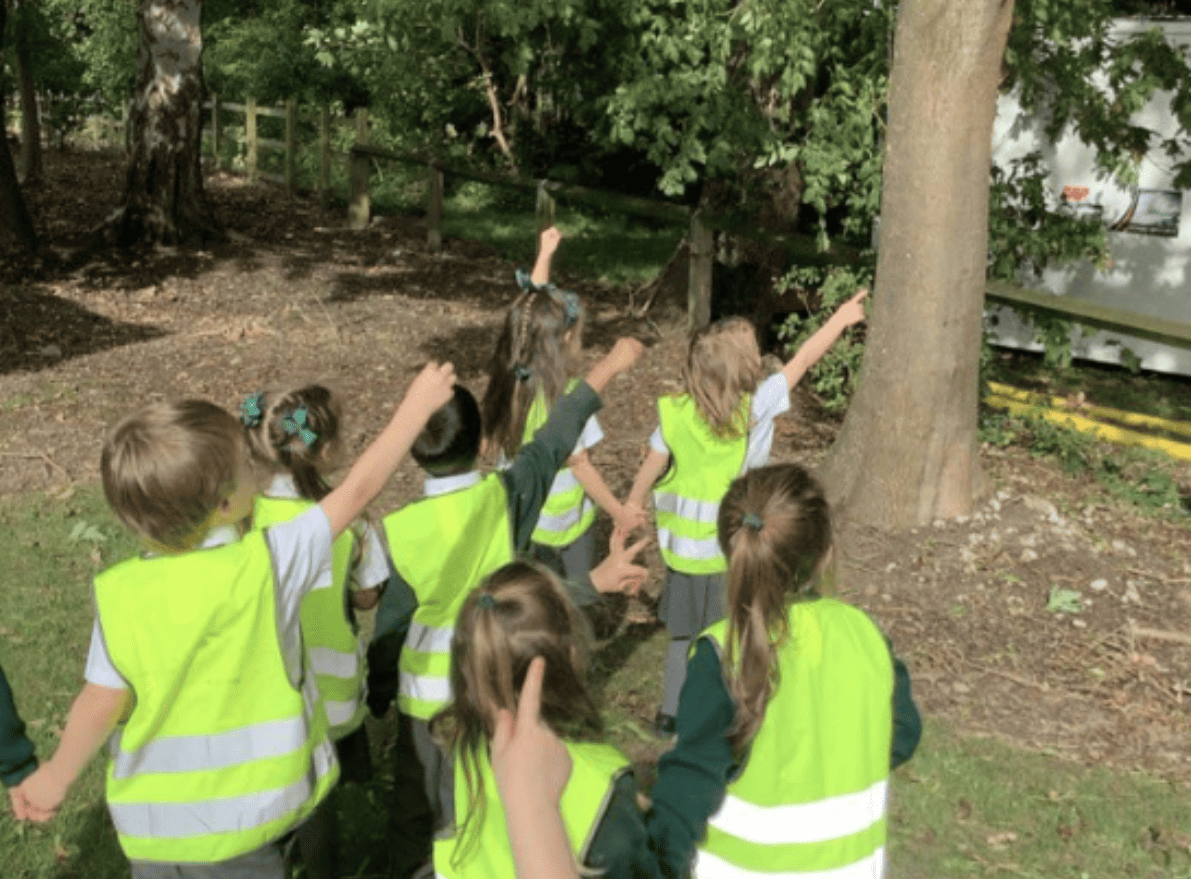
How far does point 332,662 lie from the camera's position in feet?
12.4

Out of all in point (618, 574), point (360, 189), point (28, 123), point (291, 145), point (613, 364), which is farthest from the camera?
point (28, 123)

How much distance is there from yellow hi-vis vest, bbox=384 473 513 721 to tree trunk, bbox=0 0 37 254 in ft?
45.4

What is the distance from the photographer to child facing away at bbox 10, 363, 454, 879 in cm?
282

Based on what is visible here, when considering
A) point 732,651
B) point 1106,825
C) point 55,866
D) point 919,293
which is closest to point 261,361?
point 919,293

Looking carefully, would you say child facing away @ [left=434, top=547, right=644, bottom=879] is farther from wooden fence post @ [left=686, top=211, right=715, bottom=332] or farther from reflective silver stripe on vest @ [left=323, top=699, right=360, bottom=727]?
wooden fence post @ [left=686, top=211, right=715, bottom=332]

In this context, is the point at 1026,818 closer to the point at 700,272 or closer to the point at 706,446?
the point at 706,446

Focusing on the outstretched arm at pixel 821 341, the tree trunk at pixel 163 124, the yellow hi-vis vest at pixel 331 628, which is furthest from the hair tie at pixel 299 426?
the tree trunk at pixel 163 124

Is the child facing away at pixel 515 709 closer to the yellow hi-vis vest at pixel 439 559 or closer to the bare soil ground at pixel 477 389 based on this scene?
the yellow hi-vis vest at pixel 439 559

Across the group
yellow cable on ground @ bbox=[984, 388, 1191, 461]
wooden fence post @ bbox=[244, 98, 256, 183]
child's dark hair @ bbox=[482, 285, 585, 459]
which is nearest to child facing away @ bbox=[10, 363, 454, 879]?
child's dark hair @ bbox=[482, 285, 585, 459]

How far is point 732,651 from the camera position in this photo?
2.61m

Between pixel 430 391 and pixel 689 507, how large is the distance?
2193mm

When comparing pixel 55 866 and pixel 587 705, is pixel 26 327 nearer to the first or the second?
pixel 55 866

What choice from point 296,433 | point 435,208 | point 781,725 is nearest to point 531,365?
point 296,433

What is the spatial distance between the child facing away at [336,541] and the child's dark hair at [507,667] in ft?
3.98
